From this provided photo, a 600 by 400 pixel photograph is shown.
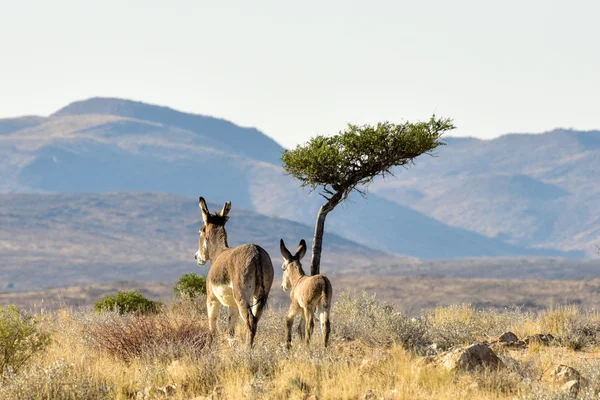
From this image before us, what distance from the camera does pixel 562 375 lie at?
41.0 feet

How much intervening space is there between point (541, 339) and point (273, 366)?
20.1ft

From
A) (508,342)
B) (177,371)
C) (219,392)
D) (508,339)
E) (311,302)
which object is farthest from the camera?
(508,339)

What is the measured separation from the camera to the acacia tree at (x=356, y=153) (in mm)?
23625

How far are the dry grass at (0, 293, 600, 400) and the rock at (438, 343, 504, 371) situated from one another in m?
0.21

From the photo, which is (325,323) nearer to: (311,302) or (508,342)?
(311,302)

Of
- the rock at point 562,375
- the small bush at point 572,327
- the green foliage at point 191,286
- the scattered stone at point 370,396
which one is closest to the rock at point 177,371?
the scattered stone at point 370,396

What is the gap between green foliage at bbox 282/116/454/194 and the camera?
23.7 meters

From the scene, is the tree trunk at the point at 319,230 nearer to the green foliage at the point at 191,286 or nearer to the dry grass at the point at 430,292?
the green foliage at the point at 191,286

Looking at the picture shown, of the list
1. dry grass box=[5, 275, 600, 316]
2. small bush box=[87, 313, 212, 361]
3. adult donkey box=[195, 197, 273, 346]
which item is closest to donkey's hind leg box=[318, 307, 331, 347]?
adult donkey box=[195, 197, 273, 346]

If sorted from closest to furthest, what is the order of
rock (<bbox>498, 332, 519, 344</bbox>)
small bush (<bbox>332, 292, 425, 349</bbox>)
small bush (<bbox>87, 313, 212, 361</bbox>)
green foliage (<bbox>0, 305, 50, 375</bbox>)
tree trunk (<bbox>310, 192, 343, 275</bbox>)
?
green foliage (<bbox>0, 305, 50, 375</bbox>) → small bush (<bbox>87, 313, 212, 361</bbox>) → small bush (<bbox>332, 292, 425, 349</bbox>) → rock (<bbox>498, 332, 519, 344</bbox>) → tree trunk (<bbox>310, 192, 343, 275</bbox>)

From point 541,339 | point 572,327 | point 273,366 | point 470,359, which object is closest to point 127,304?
point 541,339

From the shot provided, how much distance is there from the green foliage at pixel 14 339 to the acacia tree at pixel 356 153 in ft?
32.3

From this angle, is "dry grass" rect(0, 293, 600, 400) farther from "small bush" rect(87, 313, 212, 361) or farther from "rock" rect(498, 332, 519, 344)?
"rock" rect(498, 332, 519, 344)

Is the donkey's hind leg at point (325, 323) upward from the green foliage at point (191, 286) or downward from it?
upward
